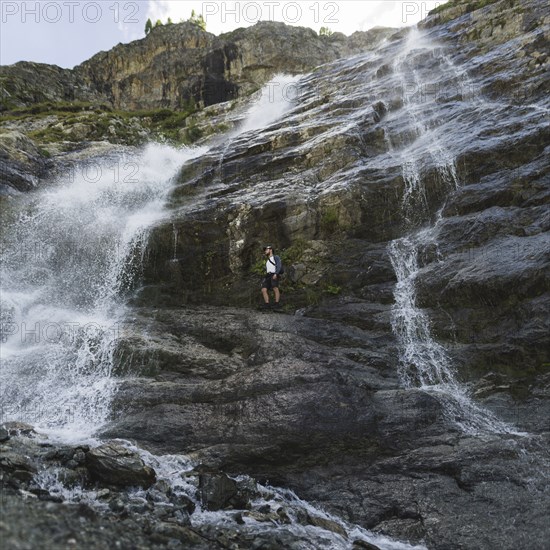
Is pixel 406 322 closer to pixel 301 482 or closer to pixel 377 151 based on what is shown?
pixel 301 482

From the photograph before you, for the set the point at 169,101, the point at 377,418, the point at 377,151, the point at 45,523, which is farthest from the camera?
the point at 169,101

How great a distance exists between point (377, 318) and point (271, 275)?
361 cm

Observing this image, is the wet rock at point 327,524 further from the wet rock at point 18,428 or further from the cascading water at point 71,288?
the wet rock at point 18,428

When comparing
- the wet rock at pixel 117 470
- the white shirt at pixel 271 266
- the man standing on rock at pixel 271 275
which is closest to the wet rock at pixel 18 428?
the wet rock at pixel 117 470

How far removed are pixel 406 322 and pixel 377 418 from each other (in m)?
3.75

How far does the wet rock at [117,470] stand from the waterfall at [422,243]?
645cm

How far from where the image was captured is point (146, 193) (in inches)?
870

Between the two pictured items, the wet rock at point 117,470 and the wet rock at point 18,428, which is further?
the wet rock at point 18,428

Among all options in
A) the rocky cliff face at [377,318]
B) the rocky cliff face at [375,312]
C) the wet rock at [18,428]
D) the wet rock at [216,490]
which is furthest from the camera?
the wet rock at [18,428]

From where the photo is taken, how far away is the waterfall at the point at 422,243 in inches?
413

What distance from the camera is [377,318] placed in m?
13.3

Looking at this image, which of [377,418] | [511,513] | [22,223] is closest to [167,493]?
[377,418]

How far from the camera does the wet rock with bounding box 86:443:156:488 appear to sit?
8.02m

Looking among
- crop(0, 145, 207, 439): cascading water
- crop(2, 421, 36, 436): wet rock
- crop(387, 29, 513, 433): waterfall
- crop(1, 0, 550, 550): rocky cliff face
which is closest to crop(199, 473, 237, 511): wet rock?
crop(1, 0, 550, 550): rocky cliff face
